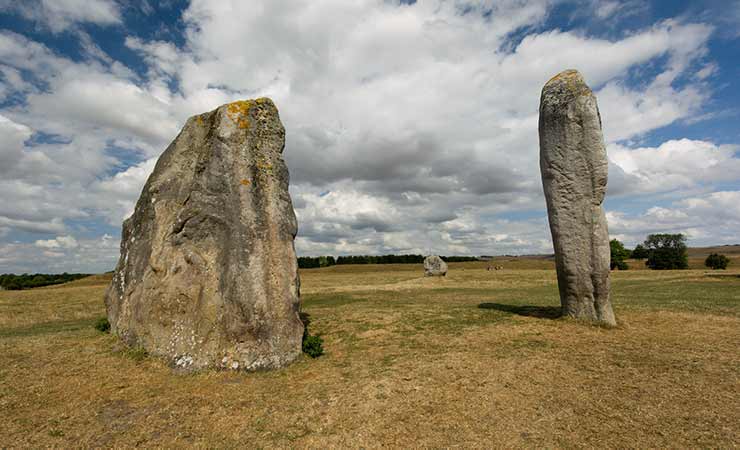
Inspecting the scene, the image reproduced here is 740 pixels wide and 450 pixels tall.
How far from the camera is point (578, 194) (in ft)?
42.4

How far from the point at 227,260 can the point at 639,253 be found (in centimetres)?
10876

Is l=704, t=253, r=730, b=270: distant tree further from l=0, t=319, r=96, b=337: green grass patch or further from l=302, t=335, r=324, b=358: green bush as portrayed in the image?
l=0, t=319, r=96, b=337: green grass patch

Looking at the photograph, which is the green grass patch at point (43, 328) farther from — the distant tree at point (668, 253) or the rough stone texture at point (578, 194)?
the distant tree at point (668, 253)

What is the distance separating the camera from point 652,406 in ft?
22.6

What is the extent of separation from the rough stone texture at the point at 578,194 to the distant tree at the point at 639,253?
9392 centimetres

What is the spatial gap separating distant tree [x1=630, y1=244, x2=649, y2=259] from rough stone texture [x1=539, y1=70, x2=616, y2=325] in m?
93.9

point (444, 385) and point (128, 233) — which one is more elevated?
point (128, 233)

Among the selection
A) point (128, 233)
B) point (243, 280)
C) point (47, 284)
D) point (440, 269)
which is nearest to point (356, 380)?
point (243, 280)

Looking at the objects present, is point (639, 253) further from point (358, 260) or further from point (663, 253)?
point (358, 260)

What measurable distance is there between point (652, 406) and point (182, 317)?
10697 mm

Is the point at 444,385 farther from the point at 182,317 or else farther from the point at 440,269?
the point at 440,269

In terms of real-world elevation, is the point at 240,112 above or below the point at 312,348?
above

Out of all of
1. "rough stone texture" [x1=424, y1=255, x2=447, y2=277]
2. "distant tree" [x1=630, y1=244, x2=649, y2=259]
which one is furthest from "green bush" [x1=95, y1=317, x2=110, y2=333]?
"distant tree" [x1=630, y1=244, x2=649, y2=259]

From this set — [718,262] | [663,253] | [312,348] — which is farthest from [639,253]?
[312,348]
